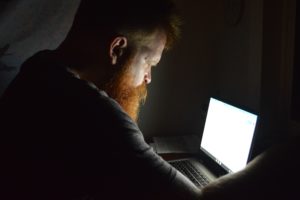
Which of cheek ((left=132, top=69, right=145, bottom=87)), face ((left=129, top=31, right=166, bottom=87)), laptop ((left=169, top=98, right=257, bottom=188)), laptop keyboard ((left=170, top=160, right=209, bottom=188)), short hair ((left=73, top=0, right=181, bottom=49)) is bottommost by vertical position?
laptop keyboard ((left=170, top=160, right=209, bottom=188))


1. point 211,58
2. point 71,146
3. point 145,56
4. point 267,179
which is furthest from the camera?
point 211,58

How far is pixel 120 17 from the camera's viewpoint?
106 cm

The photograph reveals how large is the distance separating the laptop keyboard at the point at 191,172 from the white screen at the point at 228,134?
104 millimetres

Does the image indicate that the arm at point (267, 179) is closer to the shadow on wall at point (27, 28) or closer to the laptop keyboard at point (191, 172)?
the laptop keyboard at point (191, 172)

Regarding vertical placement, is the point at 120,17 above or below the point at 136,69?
above

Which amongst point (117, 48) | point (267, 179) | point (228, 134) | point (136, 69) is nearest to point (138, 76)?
point (136, 69)

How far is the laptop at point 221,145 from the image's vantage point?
1321mm

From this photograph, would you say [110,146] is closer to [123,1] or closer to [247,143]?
[123,1]

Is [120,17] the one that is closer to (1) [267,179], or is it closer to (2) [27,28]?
(1) [267,179]

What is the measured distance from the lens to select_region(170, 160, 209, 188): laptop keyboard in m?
1.41

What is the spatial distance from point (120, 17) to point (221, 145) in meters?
0.75

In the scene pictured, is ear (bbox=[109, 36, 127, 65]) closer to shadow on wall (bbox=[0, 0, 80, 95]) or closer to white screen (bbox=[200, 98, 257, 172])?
white screen (bbox=[200, 98, 257, 172])

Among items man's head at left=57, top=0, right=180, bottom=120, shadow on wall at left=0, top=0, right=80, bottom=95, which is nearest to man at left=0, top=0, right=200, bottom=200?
man's head at left=57, top=0, right=180, bottom=120

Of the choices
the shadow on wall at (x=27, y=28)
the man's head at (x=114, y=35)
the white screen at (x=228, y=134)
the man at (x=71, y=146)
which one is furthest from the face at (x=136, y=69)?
the shadow on wall at (x=27, y=28)
